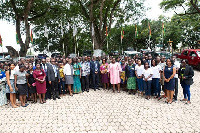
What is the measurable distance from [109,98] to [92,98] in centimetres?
77

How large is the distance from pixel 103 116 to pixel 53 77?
2931 mm

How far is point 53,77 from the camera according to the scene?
6.70 meters

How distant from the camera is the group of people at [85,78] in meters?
6.04

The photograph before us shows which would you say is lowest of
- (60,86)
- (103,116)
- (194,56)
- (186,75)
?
(103,116)

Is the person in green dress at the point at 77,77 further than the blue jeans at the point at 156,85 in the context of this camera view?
Yes

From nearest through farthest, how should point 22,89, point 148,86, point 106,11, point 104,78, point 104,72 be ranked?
point 22,89 → point 148,86 → point 104,72 → point 104,78 → point 106,11

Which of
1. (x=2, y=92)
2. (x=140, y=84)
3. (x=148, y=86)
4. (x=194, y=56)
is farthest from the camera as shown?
(x=194, y=56)

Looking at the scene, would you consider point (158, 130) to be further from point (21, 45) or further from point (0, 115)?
point (21, 45)

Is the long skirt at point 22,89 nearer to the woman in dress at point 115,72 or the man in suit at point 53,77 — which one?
the man in suit at point 53,77

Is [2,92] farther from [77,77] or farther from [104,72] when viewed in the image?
[104,72]

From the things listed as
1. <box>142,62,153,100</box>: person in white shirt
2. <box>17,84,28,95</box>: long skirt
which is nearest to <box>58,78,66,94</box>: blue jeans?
<box>17,84,28,95</box>: long skirt

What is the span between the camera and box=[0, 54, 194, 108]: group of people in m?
6.04

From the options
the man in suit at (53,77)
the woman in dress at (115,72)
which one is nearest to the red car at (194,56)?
the woman in dress at (115,72)

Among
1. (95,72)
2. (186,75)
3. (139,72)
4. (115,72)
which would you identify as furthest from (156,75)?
(95,72)
